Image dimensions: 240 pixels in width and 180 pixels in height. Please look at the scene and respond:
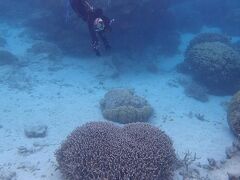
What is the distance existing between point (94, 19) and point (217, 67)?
9.40 meters

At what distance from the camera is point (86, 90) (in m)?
13.4

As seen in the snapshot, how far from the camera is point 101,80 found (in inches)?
572

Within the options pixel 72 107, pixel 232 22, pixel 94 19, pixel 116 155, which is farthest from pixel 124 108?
pixel 232 22

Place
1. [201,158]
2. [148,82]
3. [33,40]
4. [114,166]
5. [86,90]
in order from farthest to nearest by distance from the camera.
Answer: [33,40] < [148,82] < [86,90] < [201,158] < [114,166]

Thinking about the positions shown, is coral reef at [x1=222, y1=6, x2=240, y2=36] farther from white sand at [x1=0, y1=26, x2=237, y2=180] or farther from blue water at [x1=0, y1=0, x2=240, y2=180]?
white sand at [x1=0, y1=26, x2=237, y2=180]

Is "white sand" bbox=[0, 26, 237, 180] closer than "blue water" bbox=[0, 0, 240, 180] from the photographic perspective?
Yes

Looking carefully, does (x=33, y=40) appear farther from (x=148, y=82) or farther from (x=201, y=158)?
(x=201, y=158)

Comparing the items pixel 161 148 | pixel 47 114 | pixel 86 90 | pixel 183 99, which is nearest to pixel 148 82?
pixel 183 99

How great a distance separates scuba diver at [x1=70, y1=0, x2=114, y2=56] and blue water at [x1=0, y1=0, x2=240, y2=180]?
3.33 meters

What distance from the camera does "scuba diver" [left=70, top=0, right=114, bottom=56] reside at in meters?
6.31

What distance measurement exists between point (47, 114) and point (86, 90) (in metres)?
2.77

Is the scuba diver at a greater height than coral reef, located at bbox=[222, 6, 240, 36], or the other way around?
coral reef, located at bbox=[222, 6, 240, 36]

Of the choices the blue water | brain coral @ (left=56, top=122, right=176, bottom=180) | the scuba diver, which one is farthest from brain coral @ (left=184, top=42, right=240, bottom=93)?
the scuba diver

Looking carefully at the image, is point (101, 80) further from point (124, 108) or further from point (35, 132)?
point (35, 132)
